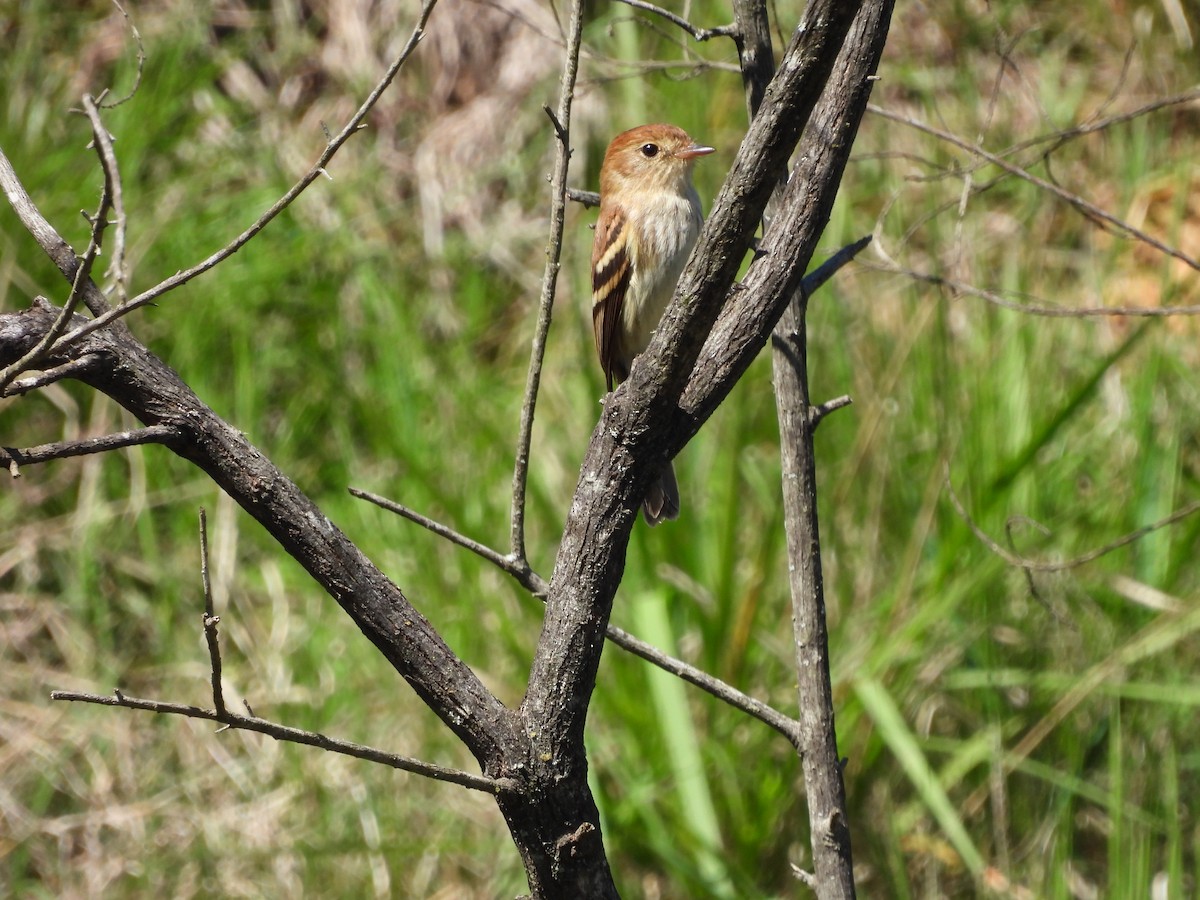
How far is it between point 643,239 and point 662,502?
739 mm

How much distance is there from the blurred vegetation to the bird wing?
1.62 feet

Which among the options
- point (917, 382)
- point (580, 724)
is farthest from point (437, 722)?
point (580, 724)

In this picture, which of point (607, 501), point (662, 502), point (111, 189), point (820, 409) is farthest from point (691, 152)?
point (111, 189)

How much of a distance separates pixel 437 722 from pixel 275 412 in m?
1.92

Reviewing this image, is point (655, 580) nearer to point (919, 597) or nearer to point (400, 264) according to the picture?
point (919, 597)

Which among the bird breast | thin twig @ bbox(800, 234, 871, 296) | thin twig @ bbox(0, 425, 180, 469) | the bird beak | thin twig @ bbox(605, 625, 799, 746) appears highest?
the bird beak

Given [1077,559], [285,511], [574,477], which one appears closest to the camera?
[285,511]

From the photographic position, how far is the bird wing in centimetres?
357

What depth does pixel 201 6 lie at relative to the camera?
6473 mm

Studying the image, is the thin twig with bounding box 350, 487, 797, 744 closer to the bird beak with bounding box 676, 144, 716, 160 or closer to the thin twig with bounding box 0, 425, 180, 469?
the thin twig with bounding box 0, 425, 180, 469

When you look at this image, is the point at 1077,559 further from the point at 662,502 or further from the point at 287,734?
the point at 287,734

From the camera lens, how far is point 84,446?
148 centimetres

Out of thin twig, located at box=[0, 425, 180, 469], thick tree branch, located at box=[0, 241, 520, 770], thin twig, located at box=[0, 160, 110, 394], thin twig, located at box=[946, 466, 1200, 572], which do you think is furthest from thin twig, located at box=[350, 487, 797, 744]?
thin twig, located at box=[946, 466, 1200, 572]

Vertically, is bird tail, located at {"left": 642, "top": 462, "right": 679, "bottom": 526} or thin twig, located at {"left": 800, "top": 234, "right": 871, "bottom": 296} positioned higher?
bird tail, located at {"left": 642, "top": 462, "right": 679, "bottom": 526}
